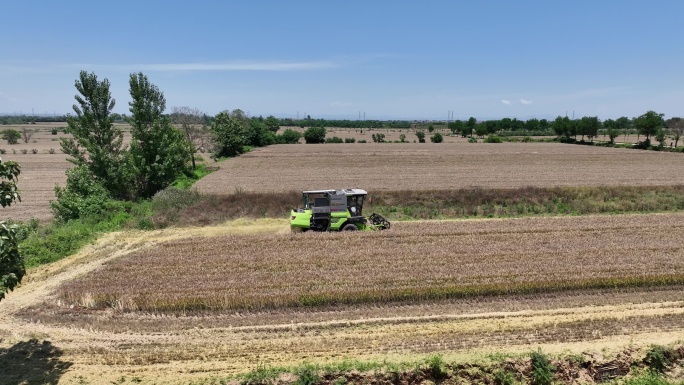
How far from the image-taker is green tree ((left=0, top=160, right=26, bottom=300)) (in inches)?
347

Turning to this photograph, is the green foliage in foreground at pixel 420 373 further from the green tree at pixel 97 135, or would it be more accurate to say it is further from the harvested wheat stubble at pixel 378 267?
the green tree at pixel 97 135

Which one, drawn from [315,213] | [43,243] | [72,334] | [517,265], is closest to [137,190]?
[43,243]

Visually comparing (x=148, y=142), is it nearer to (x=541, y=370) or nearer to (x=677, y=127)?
(x=541, y=370)

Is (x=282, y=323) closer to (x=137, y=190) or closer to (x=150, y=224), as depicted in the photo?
(x=150, y=224)

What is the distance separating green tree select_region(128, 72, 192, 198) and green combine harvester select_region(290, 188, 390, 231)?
15.3 metres

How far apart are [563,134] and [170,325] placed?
117 meters

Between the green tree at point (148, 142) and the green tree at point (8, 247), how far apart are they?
2312 centimetres

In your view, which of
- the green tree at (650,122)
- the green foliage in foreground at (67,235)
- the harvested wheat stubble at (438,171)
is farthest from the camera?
the green tree at (650,122)

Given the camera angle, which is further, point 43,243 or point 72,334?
point 43,243

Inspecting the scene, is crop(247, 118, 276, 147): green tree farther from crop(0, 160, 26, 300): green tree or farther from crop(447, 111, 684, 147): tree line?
crop(0, 160, 26, 300): green tree

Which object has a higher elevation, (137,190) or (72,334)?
(137,190)

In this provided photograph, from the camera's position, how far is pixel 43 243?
20.6m

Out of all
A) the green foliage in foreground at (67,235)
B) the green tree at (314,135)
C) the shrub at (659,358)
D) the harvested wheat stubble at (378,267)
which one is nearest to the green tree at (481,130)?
the green tree at (314,135)

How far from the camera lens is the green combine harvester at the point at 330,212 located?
22016 mm
